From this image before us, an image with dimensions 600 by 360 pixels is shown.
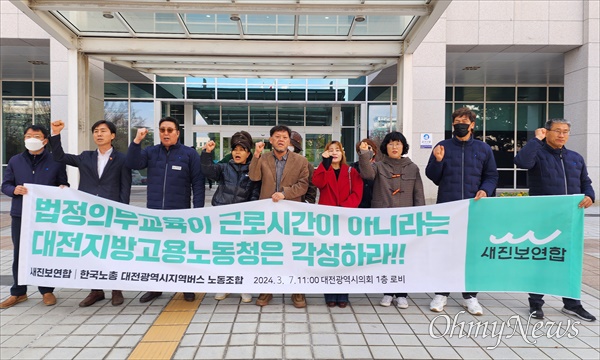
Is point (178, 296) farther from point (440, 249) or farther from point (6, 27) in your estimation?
point (6, 27)

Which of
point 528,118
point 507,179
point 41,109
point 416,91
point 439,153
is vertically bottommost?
point 507,179

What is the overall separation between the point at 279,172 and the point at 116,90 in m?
14.7

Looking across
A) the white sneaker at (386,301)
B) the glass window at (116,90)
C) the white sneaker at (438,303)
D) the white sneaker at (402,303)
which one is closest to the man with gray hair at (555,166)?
the white sneaker at (438,303)

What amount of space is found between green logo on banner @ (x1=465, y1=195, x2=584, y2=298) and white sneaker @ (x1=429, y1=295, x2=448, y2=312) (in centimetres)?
29

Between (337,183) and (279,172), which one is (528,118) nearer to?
(337,183)

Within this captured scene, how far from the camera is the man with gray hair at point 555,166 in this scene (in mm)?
4012

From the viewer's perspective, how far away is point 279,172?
4.28 metres

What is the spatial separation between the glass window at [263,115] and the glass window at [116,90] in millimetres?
5395

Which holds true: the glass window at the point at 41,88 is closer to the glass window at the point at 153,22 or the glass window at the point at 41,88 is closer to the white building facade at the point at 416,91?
the white building facade at the point at 416,91

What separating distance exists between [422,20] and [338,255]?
4.43 meters

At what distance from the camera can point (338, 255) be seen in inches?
161

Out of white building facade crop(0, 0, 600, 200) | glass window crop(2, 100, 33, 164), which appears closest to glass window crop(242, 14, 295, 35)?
white building facade crop(0, 0, 600, 200)

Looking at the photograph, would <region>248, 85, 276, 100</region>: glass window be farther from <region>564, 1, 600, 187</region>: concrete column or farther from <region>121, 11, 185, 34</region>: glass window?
<region>564, 1, 600, 187</region>: concrete column

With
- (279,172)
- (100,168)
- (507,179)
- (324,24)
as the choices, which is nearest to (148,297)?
(100,168)
